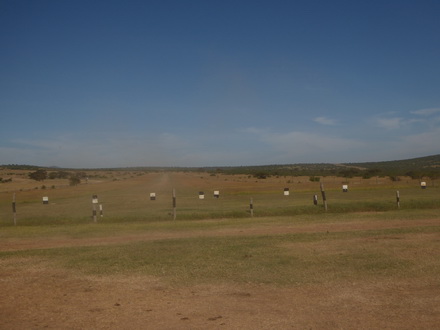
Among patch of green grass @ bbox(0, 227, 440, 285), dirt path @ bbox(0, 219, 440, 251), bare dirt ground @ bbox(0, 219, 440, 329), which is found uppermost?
bare dirt ground @ bbox(0, 219, 440, 329)

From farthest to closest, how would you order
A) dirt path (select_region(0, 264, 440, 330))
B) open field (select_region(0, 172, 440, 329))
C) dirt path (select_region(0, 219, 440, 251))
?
dirt path (select_region(0, 219, 440, 251)) < open field (select_region(0, 172, 440, 329)) < dirt path (select_region(0, 264, 440, 330))

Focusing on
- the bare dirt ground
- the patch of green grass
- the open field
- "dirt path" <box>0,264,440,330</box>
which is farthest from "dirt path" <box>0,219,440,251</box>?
"dirt path" <box>0,264,440,330</box>

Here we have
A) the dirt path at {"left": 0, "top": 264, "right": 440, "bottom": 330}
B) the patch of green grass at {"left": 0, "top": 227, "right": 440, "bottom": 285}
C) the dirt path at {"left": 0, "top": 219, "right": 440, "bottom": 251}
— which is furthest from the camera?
the dirt path at {"left": 0, "top": 219, "right": 440, "bottom": 251}

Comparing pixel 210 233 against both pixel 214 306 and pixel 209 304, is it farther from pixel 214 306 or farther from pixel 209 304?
pixel 214 306

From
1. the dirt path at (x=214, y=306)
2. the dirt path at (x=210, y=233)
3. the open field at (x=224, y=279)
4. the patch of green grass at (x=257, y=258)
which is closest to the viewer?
the dirt path at (x=214, y=306)

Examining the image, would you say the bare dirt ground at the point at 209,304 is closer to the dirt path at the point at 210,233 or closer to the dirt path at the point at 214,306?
the dirt path at the point at 214,306

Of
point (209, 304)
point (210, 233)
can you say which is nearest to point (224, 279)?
point (209, 304)

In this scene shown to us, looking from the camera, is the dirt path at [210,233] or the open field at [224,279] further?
the dirt path at [210,233]

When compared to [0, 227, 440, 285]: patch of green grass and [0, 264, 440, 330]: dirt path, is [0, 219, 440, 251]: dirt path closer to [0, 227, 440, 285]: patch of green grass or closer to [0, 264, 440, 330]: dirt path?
[0, 227, 440, 285]: patch of green grass

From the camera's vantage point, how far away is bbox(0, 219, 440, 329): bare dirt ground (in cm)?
676

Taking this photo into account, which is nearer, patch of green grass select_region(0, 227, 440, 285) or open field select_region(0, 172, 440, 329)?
open field select_region(0, 172, 440, 329)

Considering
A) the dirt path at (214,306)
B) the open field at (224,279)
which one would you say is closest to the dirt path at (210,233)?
the open field at (224,279)

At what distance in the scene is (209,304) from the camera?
25.5 ft

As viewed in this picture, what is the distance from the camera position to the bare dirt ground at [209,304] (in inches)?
266
